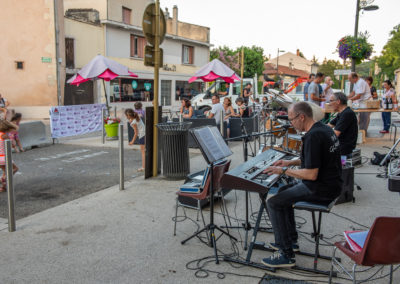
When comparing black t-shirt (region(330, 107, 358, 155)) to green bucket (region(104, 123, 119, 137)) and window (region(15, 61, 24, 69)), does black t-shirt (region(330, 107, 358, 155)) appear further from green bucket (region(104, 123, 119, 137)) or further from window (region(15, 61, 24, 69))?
window (region(15, 61, 24, 69))

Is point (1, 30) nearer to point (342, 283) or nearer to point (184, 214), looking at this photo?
point (184, 214)

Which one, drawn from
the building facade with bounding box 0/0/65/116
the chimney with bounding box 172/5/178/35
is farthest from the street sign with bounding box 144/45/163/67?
the chimney with bounding box 172/5/178/35

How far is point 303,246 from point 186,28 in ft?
111

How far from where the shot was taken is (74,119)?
12641 mm

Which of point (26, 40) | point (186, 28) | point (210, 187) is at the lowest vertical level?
point (210, 187)

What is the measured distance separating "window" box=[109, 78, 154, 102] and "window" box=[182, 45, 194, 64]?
5741 millimetres

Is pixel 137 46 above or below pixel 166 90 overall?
above

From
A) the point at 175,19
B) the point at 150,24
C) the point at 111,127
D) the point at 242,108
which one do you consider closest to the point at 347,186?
the point at 150,24

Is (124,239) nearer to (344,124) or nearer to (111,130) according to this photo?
(344,124)

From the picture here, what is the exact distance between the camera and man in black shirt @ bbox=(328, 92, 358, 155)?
577 cm

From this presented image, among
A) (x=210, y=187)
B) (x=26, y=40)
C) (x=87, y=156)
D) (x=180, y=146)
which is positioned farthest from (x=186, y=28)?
(x=210, y=187)

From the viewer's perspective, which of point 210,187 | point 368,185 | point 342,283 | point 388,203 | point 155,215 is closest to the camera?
point 342,283

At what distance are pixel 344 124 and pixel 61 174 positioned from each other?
5.66 m

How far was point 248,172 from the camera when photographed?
3.61 meters
